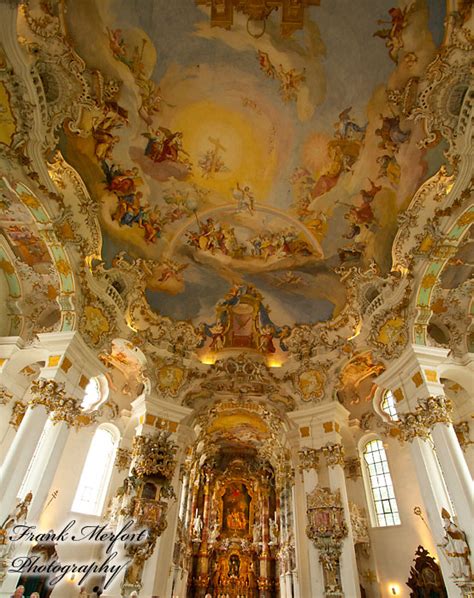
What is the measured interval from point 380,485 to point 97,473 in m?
12.3

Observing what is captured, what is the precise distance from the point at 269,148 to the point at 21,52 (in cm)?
827

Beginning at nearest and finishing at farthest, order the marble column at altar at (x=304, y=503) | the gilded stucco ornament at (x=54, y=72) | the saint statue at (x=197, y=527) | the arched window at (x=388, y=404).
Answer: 1. the gilded stucco ornament at (x=54, y=72)
2. the marble column at altar at (x=304, y=503)
3. the arched window at (x=388, y=404)
4. the saint statue at (x=197, y=527)

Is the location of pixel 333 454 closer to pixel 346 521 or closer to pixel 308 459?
pixel 308 459

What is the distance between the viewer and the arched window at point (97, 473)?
1556 centimetres

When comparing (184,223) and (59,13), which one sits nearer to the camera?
(59,13)

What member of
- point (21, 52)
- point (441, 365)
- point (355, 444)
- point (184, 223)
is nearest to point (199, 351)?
point (184, 223)

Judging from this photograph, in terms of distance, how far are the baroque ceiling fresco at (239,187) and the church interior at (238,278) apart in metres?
0.07

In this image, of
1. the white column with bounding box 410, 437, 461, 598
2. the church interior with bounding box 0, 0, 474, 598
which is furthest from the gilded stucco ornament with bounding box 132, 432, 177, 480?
the white column with bounding box 410, 437, 461, 598

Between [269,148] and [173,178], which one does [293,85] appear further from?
[173,178]

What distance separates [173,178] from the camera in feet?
48.4

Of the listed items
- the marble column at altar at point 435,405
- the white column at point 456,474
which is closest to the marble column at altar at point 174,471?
→ the marble column at altar at point 435,405

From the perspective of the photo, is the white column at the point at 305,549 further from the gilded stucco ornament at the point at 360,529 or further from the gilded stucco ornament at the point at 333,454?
the gilded stucco ornament at the point at 360,529

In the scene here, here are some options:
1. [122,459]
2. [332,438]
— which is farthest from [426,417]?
[122,459]

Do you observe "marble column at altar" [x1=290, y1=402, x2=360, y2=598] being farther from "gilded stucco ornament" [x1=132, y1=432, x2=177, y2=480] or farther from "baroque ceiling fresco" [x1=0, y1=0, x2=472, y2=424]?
"gilded stucco ornament" [x1=132, y1=432, x2=177, y2=480]
